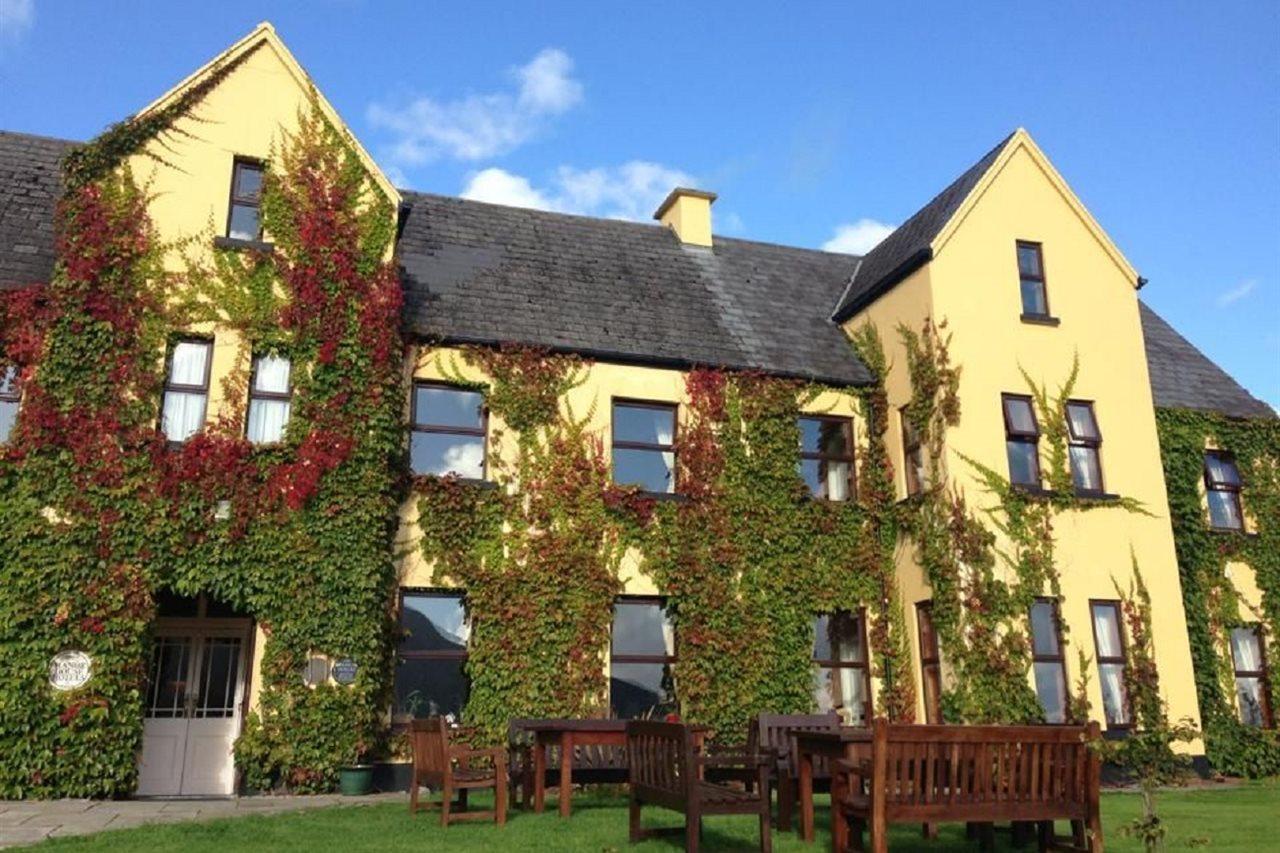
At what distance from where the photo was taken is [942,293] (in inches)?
695

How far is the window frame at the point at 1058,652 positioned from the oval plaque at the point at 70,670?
43.5ft

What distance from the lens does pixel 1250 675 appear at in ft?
60.5

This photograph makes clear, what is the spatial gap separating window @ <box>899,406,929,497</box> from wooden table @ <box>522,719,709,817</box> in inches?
318

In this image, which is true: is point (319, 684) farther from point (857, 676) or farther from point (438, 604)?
point (857, 676)

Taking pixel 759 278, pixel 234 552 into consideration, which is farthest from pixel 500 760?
pixel 759 278

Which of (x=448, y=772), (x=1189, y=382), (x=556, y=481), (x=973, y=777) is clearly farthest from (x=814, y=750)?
(x=1189, y=382)

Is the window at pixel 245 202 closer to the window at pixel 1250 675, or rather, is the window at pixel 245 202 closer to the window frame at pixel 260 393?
the window frame at pixel 260 393

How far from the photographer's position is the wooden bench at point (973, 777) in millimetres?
7121

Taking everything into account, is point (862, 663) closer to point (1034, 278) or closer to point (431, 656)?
point (431, 656)

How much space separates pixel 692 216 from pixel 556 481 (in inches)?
327

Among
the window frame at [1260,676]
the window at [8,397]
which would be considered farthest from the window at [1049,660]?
the window at [8,397]

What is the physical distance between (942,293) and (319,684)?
11666mm


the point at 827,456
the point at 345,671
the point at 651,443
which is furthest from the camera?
the point at 827,456

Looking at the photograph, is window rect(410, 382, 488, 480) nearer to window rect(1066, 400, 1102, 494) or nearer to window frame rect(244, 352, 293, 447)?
window frame rect(244, 352, 293, 447)
